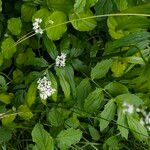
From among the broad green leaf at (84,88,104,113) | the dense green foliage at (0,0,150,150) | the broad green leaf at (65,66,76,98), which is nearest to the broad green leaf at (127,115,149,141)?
the dense green foliage at (0,0,150,150)

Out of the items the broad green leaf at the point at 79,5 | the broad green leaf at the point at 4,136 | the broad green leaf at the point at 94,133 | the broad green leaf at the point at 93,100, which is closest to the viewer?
the broad green leaf at the point at 79,5

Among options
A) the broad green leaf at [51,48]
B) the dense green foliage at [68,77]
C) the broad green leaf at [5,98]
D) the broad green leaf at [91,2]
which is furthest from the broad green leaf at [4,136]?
the broad green leaf at [91,2]

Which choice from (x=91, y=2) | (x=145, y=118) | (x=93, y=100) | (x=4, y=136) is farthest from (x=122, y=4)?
(x=4, y=136)

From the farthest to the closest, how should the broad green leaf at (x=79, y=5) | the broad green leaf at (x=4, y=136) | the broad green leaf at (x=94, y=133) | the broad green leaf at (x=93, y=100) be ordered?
the broad green leaf at (x=94, y=133) < the broad green leaf at (x=4, y=136) < the broad green leaf at (x=93, y=100) < the broad green leaf at (x=79, y=5)

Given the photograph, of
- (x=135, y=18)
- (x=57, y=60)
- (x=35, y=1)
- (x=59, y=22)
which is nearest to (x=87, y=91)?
(x=57, y=60)

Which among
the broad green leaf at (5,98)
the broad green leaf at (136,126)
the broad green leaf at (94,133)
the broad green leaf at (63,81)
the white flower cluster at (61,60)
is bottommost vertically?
the broad green leaf at (94,133)

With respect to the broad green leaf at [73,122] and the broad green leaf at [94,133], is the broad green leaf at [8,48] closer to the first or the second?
the broad green leaf at [73,122]

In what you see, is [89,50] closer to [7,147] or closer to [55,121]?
[55,121]

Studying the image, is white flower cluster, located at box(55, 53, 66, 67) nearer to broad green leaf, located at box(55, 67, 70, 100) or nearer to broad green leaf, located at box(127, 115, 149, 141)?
broad green leaf, located at box(55, 67, 70, 100)
